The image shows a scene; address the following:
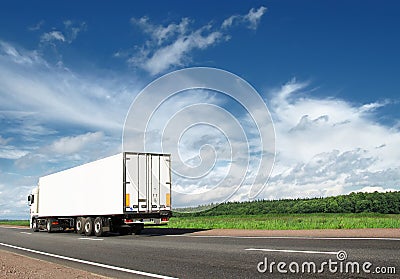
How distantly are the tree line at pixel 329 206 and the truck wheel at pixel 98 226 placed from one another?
5267 centimetres

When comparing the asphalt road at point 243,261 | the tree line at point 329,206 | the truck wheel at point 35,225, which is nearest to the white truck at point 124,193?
the asphalt road at point 243,261

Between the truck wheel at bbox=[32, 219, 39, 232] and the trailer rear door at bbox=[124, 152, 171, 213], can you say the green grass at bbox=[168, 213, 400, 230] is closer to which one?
the trailer rear door at bbox=[124, 152, 171, 213]

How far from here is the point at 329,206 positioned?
3231 inches

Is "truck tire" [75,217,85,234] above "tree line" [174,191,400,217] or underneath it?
underneath

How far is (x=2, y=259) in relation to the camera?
505 inches

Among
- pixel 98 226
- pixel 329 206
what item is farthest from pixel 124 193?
pixel 329 206

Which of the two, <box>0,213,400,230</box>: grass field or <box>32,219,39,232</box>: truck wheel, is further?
<box>32,219,39,232</box>: truck wheel

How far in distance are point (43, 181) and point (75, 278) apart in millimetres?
25245

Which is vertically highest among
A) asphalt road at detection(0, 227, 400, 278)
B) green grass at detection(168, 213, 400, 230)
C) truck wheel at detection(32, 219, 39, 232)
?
truck wheel at detection(32, 219, 39, 232)

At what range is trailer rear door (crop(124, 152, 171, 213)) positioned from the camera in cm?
2122

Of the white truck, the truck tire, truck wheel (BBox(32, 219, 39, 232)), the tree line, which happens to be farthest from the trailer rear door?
the tree line

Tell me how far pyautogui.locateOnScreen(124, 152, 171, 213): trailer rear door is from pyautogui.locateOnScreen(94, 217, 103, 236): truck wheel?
95.5 inches

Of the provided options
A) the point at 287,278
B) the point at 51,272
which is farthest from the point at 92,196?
the point at 287,278

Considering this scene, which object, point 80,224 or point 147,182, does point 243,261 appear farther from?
point 80,224
